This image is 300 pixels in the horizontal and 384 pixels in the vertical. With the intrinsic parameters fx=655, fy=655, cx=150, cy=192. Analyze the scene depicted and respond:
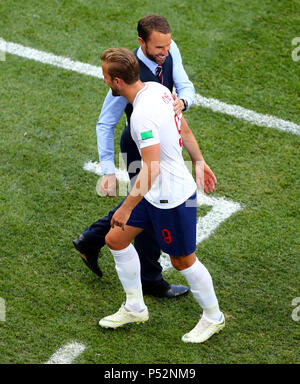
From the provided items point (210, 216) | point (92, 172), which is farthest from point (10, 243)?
point (210, 216)

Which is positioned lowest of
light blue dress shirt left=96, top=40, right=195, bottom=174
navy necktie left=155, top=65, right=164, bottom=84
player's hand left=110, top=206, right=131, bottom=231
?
player's hand left=110, top=206, right=131, bottom=231

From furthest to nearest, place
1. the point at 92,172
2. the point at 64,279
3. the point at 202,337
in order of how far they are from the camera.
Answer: the point at 92,172 → the point at 64,279 → the point at 202,337

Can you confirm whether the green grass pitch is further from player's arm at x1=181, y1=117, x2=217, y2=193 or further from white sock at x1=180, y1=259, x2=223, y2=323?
player's arm at x1=181, y1=117, x2=217, y2=193

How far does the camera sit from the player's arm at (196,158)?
168 inches

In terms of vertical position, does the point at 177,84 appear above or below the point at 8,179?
above

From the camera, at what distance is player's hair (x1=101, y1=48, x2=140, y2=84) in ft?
12.1

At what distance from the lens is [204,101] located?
6.84m

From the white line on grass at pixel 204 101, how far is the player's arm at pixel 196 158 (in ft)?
7.64

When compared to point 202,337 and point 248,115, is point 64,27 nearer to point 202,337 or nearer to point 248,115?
point 248,115

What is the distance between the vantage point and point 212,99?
6.87 m

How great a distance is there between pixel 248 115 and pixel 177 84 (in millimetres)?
2357

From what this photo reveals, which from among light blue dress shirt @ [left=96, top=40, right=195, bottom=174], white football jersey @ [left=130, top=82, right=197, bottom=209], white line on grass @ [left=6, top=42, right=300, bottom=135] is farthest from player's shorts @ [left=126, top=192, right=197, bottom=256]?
white line on grass @ [left=6, top=42, right=300, bottom=135]

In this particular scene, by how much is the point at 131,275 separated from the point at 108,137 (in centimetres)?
92

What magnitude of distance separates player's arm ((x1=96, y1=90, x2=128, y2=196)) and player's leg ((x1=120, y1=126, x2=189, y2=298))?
0.21m
